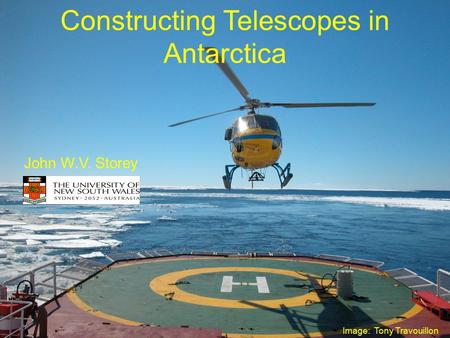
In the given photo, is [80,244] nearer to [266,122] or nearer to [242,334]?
[266,122]

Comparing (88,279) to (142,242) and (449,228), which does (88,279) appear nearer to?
(142,242)

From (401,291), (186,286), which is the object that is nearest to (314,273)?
(401,291)

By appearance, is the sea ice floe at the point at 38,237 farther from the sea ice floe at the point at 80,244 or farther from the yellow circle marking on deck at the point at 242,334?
the yellow circle marking on deck at the point at 242,334


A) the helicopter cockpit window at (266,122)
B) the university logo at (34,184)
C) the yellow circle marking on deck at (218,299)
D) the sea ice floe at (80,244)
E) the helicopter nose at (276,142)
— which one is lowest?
the sea ice floe at (80,244)

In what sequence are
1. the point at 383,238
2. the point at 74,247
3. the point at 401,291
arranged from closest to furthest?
the point at 401,291 < the point at 74,247 < the point at 383,238

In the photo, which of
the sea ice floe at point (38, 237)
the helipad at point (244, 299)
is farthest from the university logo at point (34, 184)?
the helipad at point (244, 299)

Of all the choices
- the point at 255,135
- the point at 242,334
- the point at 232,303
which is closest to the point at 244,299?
the point at 232,303
